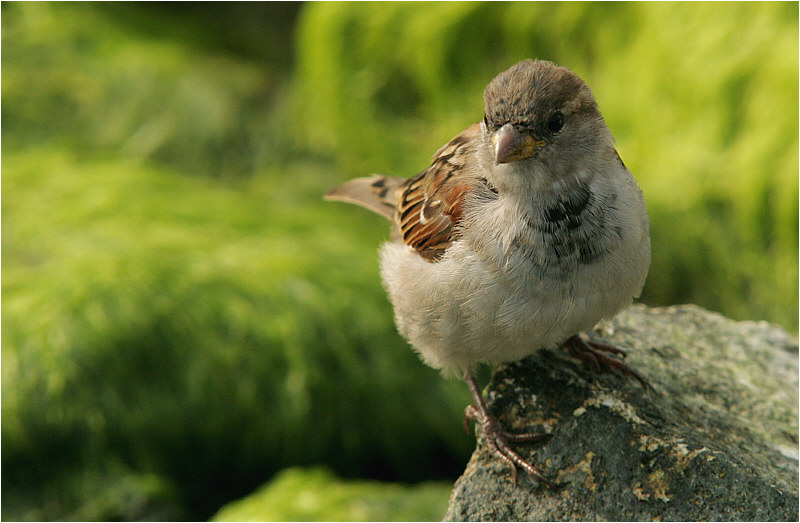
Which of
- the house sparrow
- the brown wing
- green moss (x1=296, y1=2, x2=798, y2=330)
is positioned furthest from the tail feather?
green moss (x1=296, y1=2, x2=798, y2=330)

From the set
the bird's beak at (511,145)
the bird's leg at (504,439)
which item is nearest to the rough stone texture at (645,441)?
the bird's leg at (504,439)

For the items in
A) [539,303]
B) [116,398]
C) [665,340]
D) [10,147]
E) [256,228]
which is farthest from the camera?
[10,147]

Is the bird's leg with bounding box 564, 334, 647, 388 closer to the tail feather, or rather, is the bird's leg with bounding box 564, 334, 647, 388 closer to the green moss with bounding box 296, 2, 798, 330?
the tail feather

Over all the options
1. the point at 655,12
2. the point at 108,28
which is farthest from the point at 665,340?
the point at 108,28

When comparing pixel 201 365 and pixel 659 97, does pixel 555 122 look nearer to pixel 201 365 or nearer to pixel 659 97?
pixel 201 365

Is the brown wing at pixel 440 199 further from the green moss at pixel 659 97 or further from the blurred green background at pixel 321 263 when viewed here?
the green moss at pixel 659 97

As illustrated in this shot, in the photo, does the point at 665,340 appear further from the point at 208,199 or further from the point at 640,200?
the point at 208,199
